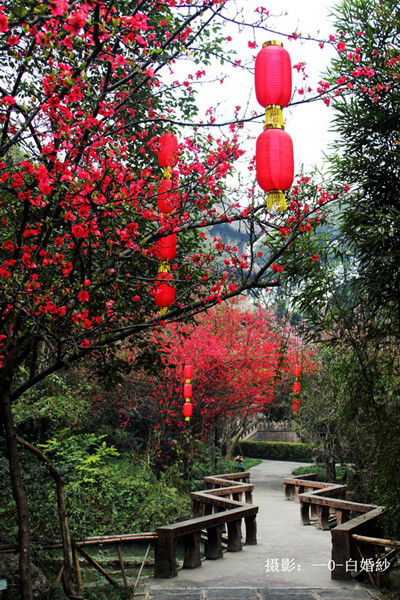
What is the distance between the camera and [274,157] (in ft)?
11.9

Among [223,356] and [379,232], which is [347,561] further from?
[223,356]

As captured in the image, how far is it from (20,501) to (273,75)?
393cm

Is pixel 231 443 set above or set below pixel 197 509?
above

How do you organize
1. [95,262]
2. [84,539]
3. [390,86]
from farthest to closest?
[390,86]
[95,262]
[84,539]

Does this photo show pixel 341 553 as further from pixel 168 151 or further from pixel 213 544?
pixel 168 151

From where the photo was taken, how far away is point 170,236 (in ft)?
15.5

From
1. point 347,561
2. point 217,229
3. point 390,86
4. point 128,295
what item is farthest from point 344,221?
point 217,229

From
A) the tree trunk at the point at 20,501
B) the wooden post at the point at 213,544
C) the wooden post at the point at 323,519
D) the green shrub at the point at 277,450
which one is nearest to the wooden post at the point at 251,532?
the wooden post at the point at 213,544

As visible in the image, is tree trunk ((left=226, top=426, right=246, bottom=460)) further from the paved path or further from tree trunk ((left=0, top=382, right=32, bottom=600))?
tree trunk ((left=0, top=382, right=32, bottom=600))

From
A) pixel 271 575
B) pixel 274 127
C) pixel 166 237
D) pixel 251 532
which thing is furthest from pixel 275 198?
Answer: pixel 251 532

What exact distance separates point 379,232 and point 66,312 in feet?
12.8

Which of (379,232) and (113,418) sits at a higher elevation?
(379,232)

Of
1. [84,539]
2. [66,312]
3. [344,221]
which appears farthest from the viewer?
[344,221]

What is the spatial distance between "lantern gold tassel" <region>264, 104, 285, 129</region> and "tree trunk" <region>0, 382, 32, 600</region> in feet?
9.98
